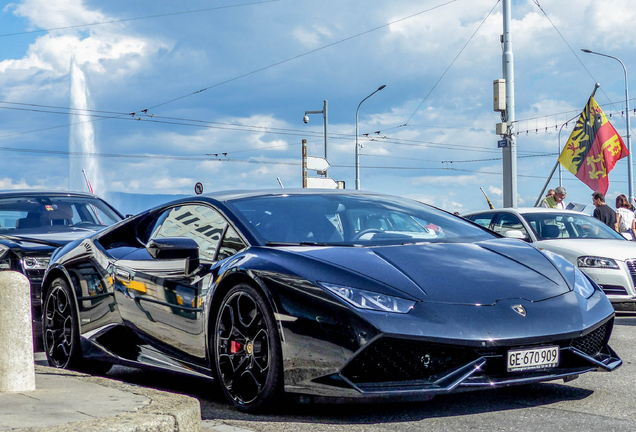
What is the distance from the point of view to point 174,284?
474cm

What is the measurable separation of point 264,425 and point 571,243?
6855 mm

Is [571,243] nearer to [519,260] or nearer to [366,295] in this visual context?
[519,260]

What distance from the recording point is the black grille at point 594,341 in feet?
13.3

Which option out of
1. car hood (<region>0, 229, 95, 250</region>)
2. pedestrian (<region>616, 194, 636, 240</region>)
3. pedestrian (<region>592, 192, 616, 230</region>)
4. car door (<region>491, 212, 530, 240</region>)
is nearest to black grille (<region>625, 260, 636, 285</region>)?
car door (<region>491, 212, 530, 240</region>)

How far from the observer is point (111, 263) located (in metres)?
5.46

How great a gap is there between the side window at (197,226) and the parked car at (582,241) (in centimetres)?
400

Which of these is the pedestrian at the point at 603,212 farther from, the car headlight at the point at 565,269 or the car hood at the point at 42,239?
the car headlight at the point at 565,269

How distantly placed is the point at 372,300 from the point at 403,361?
0.32m

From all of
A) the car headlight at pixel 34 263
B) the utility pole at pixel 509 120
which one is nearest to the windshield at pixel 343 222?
the car headlight at pixel 34 263

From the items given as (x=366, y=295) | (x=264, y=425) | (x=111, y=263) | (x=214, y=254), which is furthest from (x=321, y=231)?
(x=111, y=263)

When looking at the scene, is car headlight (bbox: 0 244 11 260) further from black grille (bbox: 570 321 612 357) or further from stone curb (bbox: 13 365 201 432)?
black grille (bbox: 570 321 612 357)

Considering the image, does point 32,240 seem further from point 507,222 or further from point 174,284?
point 507,222

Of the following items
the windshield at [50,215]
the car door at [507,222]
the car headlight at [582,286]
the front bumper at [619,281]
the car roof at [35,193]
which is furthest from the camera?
the car door at [507,222]

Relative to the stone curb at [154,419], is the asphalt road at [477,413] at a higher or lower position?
lower
